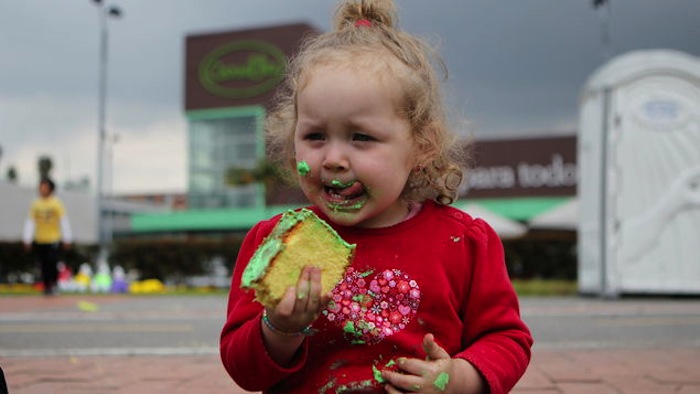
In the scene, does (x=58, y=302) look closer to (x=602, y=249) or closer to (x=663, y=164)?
(x=602, y=249)

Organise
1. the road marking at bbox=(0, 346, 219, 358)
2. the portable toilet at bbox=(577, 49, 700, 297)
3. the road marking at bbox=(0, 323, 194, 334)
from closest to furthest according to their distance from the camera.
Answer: the road marking at bbox=(0, 346, 219, 358)
the road marking at bbox=(0, 323, 194, 334)
the portable toilet at bbox=(577, 49, 700, 297)

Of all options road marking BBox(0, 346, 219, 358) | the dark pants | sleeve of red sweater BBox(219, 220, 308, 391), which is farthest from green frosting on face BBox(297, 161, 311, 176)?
the dark pants

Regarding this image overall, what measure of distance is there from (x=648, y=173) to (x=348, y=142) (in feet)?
28.7

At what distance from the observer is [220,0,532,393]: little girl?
1502 mm

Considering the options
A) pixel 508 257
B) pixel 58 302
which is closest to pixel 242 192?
pixel 508 257

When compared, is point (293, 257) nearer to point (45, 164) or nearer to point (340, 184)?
point (340, 184)

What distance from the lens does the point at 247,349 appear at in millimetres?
1495

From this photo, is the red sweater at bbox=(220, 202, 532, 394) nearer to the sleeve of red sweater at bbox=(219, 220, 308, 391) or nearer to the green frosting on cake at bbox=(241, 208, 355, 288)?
the sleeve of red sweater at bbox=(219, 220, 308, 391)

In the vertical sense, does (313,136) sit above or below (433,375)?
above

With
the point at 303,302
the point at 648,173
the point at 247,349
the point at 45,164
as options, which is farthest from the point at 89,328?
the point at 45,164

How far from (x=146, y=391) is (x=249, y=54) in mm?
37709

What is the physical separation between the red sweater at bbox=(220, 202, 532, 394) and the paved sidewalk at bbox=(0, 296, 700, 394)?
4.69ft

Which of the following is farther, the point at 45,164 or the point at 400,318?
the point at 45,164

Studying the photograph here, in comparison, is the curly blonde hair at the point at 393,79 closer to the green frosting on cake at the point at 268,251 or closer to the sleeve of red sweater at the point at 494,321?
the sleeve of red sweater at the point at 494,321
